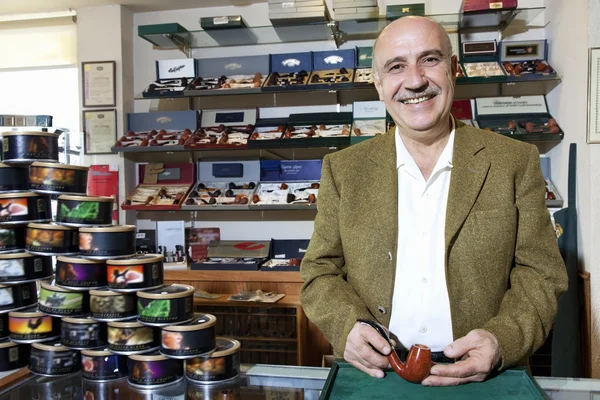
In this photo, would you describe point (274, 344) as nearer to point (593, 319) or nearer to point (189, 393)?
point (593, 319)

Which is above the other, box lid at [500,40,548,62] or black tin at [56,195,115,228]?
box lid at [500,40,548,62]

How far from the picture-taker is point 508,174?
1338 millimetres

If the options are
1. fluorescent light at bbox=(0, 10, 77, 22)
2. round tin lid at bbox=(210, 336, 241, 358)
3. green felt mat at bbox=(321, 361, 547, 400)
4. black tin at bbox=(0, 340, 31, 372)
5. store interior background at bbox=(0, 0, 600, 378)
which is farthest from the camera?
fluorescent light at bbox=(0, 10, 77, 22)

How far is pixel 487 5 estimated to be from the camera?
11.3ft

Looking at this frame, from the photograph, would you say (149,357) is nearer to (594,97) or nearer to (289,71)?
(594,97)

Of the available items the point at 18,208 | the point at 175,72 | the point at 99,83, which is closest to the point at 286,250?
the point at 175,72

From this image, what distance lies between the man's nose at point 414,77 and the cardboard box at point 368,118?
220 centimetres

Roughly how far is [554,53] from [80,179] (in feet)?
10.2

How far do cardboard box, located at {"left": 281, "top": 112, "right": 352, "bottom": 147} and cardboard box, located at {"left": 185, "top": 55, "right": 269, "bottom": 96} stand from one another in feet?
1.29

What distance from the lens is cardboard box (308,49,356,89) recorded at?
3.59 meters

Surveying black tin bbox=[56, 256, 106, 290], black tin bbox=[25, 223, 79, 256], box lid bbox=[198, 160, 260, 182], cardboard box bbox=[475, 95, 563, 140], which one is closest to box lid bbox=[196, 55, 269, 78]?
box lid bbox=[198, 160, 260, 182]

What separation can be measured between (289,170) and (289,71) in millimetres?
734

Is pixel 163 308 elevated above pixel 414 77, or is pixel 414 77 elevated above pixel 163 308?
pixel 414 77

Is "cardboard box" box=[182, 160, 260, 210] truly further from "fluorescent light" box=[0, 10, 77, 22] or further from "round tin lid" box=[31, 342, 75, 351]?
"round tin lid" box=[31, 342, 75, 351]
